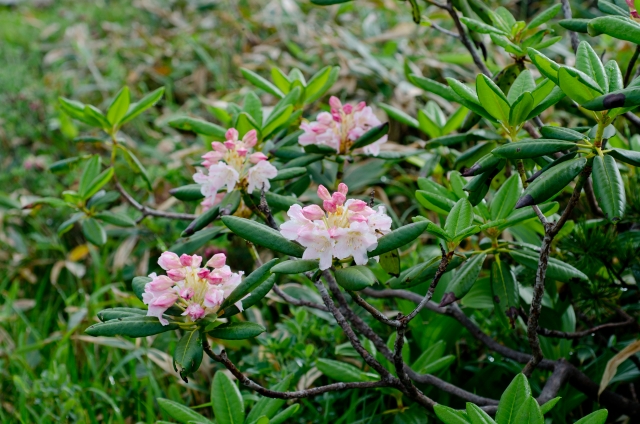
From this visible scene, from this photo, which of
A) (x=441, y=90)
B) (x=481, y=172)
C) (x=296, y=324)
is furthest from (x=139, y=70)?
(x=481, y=172)

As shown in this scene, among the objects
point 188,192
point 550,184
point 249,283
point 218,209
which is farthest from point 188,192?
point 550,184

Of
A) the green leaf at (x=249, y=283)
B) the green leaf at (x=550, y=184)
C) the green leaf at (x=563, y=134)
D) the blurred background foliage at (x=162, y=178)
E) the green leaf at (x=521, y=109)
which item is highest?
the green leaf at (x=521, y=109)

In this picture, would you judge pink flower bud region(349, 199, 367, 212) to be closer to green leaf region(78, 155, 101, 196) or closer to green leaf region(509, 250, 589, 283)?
green leaf region(509, 250, 589, 283)

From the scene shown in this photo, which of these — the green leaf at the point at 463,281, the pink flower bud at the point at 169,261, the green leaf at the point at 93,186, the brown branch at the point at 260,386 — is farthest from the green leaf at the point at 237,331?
the green leaf at the point at 93,186

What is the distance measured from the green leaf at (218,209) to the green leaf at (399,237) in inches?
14.5

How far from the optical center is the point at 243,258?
245 cm

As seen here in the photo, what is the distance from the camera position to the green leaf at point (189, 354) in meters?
1.05

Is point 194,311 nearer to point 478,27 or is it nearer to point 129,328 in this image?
point 129,328

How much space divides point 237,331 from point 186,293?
0.11 m

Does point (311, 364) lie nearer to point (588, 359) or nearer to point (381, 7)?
point (588, 359)

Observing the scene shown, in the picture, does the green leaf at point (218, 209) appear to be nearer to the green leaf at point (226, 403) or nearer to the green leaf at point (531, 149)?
the green leaf at point (226, 403)

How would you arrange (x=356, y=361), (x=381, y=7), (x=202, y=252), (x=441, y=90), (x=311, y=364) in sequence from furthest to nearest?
(x=381, y=7), (x=202, y=252), (x=356, y=361), (x=311, y=364), (x=441, y=90)

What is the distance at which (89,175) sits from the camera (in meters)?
1.67

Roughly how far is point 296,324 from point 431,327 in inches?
14.4
